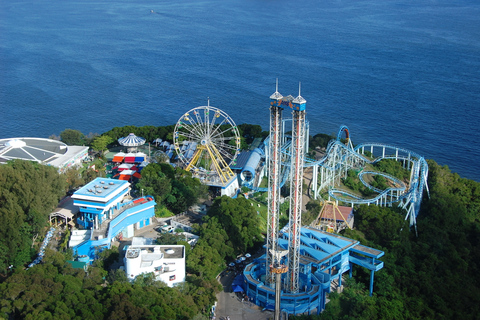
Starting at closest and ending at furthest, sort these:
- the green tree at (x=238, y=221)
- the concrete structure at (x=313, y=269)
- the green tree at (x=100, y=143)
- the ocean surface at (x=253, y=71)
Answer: the concrete structure at (x=313, y=269) → the green tree at (x=238, y=221) → the green tree at (x=100, y=143) → the ocean surface at (x=253, y=71)

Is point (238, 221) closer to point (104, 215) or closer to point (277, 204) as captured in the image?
point (277, 204)

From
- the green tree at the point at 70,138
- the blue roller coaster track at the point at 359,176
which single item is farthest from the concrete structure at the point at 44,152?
the blue roller coaster track at the point at 359,176

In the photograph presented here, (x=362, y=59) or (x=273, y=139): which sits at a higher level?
(x=273, y=139)

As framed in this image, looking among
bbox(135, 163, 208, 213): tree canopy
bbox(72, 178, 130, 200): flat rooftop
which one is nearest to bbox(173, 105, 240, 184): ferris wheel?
bbox(135, 163, 208, 213): tree canopy

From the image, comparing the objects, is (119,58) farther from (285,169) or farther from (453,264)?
(453,264)

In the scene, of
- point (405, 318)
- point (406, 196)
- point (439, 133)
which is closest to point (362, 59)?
point (439, 133)

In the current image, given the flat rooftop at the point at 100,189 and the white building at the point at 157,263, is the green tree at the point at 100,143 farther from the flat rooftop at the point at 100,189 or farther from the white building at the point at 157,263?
the white building at the point at 157,263

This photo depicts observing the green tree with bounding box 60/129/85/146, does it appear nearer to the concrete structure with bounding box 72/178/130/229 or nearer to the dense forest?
the dense forest
